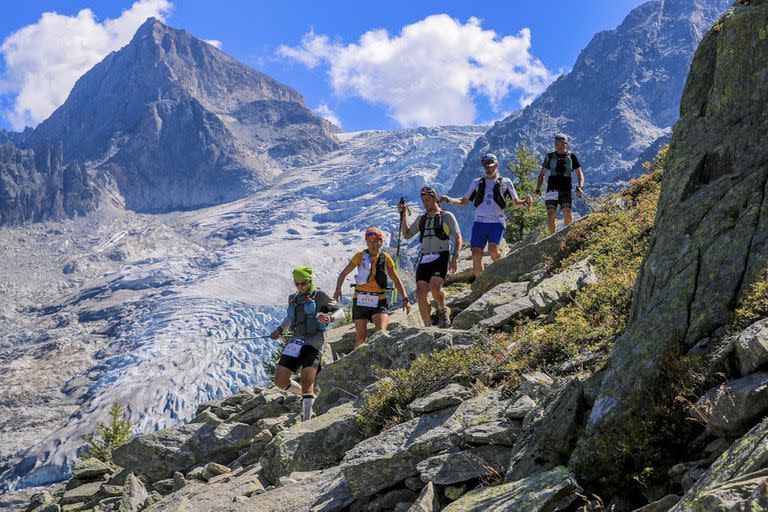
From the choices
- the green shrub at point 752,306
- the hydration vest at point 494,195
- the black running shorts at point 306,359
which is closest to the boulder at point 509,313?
the black running shorts at point 306,359

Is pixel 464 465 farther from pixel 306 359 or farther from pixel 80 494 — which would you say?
pixel 80 494

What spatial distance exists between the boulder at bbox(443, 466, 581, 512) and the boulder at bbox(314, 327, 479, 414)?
470cm

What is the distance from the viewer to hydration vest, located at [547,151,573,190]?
16250 mm

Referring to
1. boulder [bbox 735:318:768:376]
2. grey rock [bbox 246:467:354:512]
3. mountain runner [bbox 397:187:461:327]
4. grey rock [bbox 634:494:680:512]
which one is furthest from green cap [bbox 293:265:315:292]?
grey rock [bbox 634:494:680:512]

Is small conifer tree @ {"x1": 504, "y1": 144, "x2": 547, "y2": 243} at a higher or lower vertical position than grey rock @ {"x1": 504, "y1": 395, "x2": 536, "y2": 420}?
higher

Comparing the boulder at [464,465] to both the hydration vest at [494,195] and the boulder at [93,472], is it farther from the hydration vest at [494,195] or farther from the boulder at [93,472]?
the boulder at [93,472]

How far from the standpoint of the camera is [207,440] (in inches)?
494

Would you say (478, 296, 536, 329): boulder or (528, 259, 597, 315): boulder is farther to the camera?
(478, 296, 536, 329): boulder

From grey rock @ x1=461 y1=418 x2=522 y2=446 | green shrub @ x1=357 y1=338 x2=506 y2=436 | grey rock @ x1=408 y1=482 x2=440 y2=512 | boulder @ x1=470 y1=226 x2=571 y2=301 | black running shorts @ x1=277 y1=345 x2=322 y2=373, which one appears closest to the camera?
grey rock @ x1=408 y1=482 x2=440 y2=512

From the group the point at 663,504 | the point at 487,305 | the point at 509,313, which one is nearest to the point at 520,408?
the point at 663,504

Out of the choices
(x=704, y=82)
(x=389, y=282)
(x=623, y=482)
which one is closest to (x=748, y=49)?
(x=704, y=82)

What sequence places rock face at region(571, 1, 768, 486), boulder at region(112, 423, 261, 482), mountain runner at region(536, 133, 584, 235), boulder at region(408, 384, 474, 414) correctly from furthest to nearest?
mountain runner at region(536, 133, 584, 235) → boulder at region(112, 423, 261, 482) → boulder at region(408, 384, 474, 414) → rock face at region(571, 1, 768, 486)

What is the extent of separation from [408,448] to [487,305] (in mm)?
5706

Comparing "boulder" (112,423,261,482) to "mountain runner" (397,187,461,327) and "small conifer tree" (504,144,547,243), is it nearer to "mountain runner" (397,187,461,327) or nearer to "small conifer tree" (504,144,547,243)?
"mountain runner" (397,187,461,327)
